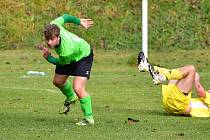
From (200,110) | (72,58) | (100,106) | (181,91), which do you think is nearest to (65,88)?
(72,58)

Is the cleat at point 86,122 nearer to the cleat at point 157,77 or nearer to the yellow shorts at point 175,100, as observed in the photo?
the cleat at point 157,77

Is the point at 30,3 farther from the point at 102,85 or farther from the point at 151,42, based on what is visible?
the point at 102,85

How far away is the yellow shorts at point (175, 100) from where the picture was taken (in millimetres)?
12312

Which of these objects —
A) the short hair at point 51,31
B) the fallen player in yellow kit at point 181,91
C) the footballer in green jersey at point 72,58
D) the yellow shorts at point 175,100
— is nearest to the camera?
the short hair at point 51,31

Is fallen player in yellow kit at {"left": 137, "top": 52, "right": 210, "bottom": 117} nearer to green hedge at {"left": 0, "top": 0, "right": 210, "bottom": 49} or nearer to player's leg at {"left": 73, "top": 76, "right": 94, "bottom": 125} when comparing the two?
player's leg at {"left": 73, "top": 76, "right": 94, "bottom": 125}

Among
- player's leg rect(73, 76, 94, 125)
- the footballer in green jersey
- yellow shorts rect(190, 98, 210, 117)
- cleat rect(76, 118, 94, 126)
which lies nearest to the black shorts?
the footballer in green jersey

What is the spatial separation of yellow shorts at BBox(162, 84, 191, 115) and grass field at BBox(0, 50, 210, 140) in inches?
6.6

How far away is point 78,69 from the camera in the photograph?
1139cm

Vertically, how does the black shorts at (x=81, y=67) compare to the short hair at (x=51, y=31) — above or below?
below

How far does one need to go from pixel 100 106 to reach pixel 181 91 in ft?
7.56

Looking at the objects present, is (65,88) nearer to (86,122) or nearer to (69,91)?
(69,91)

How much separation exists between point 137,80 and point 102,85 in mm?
1607

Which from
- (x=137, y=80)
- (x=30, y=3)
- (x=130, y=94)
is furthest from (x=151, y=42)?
(x=130, y=94)

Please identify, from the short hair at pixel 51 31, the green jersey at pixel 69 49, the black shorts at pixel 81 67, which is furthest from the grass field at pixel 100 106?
the short hair at pixel 51 31
